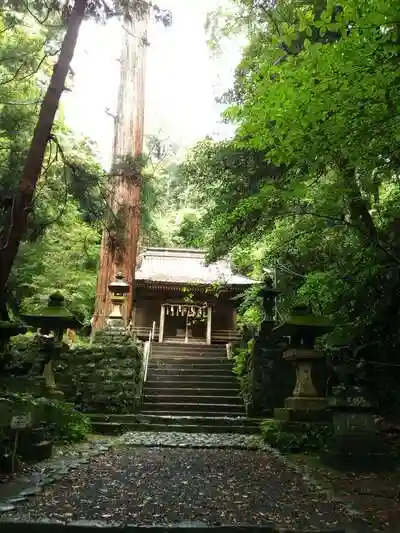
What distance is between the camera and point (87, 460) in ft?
18.5

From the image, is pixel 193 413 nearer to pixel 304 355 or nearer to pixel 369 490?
pixel 304 355

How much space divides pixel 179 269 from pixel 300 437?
14.8 metres

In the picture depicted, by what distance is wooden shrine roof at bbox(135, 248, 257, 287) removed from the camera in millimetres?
19041

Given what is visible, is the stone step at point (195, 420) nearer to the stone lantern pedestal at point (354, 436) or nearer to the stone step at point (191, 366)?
the stone step at point (191, 366)

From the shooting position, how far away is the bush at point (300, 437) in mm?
6711

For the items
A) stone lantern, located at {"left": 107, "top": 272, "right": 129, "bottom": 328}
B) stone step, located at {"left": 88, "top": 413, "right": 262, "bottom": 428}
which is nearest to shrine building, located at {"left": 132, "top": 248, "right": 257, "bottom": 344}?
stone lantern, located at {"left": 107, "top": 272, "right": 129, "bottom": 328}

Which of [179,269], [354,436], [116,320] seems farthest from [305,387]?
[179,269]

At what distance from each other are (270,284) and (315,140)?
6.24 metres

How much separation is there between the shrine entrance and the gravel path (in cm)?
1316

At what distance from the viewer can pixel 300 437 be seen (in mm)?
6914

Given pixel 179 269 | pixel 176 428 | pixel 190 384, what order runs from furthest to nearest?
pixel 179 269 < pixel 190 384 < pixel 176 428

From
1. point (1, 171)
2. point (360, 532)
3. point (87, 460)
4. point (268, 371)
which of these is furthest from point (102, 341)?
point (360, 532)

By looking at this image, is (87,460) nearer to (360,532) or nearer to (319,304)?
(360,532)

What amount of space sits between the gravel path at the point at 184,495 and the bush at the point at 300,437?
30.6 inches
